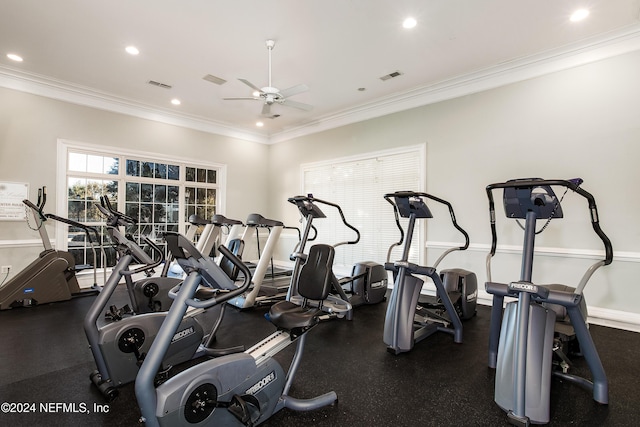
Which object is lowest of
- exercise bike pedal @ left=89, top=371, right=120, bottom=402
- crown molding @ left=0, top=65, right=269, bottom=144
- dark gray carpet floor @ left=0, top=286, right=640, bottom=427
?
A: dark gray carpet floor @ left=0, top=286, right=640, bottom=427

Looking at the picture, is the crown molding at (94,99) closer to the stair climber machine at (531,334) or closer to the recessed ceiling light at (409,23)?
the recessed ceiling light at (409,23)

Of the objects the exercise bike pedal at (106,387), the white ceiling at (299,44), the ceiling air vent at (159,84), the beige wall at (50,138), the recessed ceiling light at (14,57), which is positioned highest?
the white ceiling at (299,44)

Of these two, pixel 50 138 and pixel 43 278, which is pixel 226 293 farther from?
pixel 50 138

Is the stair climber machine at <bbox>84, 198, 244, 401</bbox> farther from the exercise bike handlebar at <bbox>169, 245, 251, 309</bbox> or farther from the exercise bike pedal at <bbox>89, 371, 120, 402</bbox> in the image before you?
the exercise bike handlebar at <bbox>169, 245, 251, 309</bbox>

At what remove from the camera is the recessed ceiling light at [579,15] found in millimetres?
3248

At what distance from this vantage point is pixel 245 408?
1609 mm

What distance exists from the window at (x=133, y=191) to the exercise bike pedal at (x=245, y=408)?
12.4ft

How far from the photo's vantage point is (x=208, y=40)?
3.83 metres

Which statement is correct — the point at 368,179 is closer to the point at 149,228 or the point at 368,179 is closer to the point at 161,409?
the point at 149,228

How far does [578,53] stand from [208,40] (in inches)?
179

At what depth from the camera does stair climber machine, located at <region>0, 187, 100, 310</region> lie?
14.0 ft

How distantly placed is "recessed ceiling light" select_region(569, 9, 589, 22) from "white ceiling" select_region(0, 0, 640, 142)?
0.07m

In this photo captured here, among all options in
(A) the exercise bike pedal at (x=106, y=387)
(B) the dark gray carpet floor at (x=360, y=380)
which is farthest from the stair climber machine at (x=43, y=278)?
(A) the exercise bike pedal at (x=106, y=387)

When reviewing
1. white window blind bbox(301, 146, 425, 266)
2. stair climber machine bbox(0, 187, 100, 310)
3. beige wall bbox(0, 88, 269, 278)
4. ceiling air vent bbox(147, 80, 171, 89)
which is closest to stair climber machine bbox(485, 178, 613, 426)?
white window blind bbox(301, 146, 425, 266)
